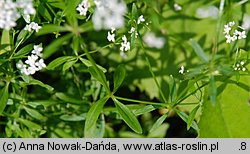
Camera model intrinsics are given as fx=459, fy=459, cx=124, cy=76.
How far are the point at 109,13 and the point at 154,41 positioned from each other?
572mm

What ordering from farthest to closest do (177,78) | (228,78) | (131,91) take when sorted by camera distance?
(131,91) < (177,78) < (228,78)

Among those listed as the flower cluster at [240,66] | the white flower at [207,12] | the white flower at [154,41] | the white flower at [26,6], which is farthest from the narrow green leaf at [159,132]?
→ the white flower at [26,6]

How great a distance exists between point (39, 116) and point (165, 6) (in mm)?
741

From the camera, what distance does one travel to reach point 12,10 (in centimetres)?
125

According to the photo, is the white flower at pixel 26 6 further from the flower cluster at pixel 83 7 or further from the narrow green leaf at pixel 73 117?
the narrow green leaf at pixel 73 117

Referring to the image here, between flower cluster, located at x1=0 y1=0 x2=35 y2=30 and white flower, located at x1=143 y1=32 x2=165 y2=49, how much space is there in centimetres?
70

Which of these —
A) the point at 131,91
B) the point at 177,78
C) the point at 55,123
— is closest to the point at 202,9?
the point at 177,78

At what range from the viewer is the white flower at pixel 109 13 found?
1.35 metres

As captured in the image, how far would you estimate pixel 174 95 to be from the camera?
4.45ft

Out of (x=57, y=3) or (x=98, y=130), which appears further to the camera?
(x=98, y=130)

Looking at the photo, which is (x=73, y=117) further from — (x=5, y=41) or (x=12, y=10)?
(x=12, y=10)

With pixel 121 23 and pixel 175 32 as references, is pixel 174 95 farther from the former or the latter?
pixel 175 32

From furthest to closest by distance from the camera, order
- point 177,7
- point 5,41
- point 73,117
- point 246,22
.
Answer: point 177,7 < point 246,22 < point 73,117 < point 5,41

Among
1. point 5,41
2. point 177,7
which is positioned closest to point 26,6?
point 5,41
